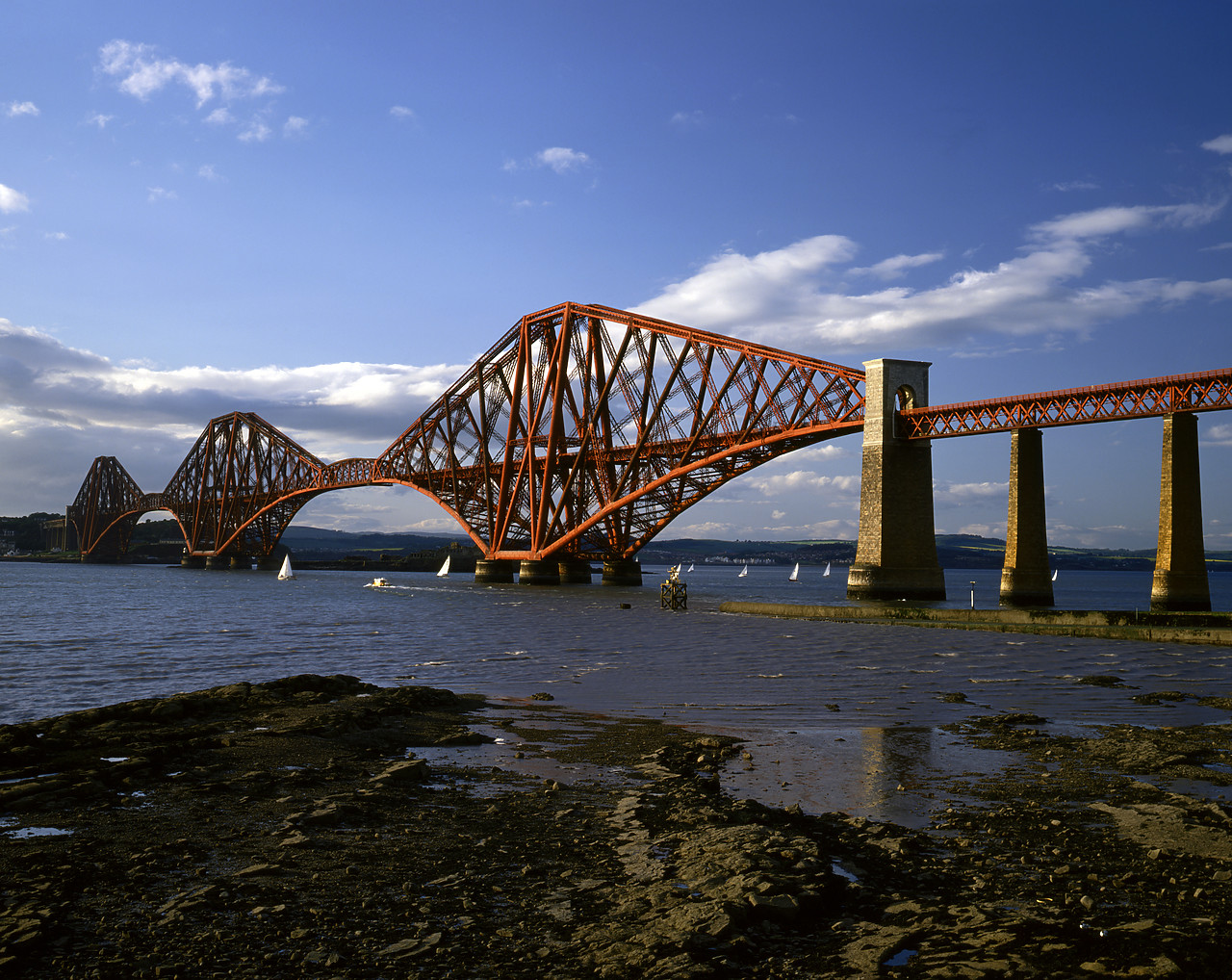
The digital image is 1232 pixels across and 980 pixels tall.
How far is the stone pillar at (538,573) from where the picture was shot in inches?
3499

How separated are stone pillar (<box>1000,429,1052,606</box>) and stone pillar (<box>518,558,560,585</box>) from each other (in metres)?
47.8

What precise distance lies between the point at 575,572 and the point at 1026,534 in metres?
53.5

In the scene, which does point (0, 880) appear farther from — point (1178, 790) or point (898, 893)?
point (1178, 790)

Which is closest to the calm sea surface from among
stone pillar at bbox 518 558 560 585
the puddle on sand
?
the puddle on sand

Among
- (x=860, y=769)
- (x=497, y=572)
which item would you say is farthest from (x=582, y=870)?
(x=497, y=572)

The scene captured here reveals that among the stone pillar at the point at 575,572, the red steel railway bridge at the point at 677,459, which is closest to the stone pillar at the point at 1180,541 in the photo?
the red steel railway bridge at the point at 677,459

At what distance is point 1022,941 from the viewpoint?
4.85 m

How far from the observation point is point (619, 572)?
3588 inches

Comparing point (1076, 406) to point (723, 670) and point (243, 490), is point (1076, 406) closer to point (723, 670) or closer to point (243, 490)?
point (723, 670)

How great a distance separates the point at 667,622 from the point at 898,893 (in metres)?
34.7

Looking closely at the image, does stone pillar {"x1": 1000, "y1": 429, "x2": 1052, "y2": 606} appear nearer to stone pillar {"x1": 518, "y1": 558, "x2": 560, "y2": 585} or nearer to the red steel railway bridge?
the red steel railway bridge

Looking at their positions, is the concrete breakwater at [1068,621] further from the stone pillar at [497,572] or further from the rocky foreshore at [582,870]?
the stone pillar at [497,572]

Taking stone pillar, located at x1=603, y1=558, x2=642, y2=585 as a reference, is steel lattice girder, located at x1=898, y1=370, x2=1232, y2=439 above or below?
above

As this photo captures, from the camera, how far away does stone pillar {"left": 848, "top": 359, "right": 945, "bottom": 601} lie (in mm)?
54688
